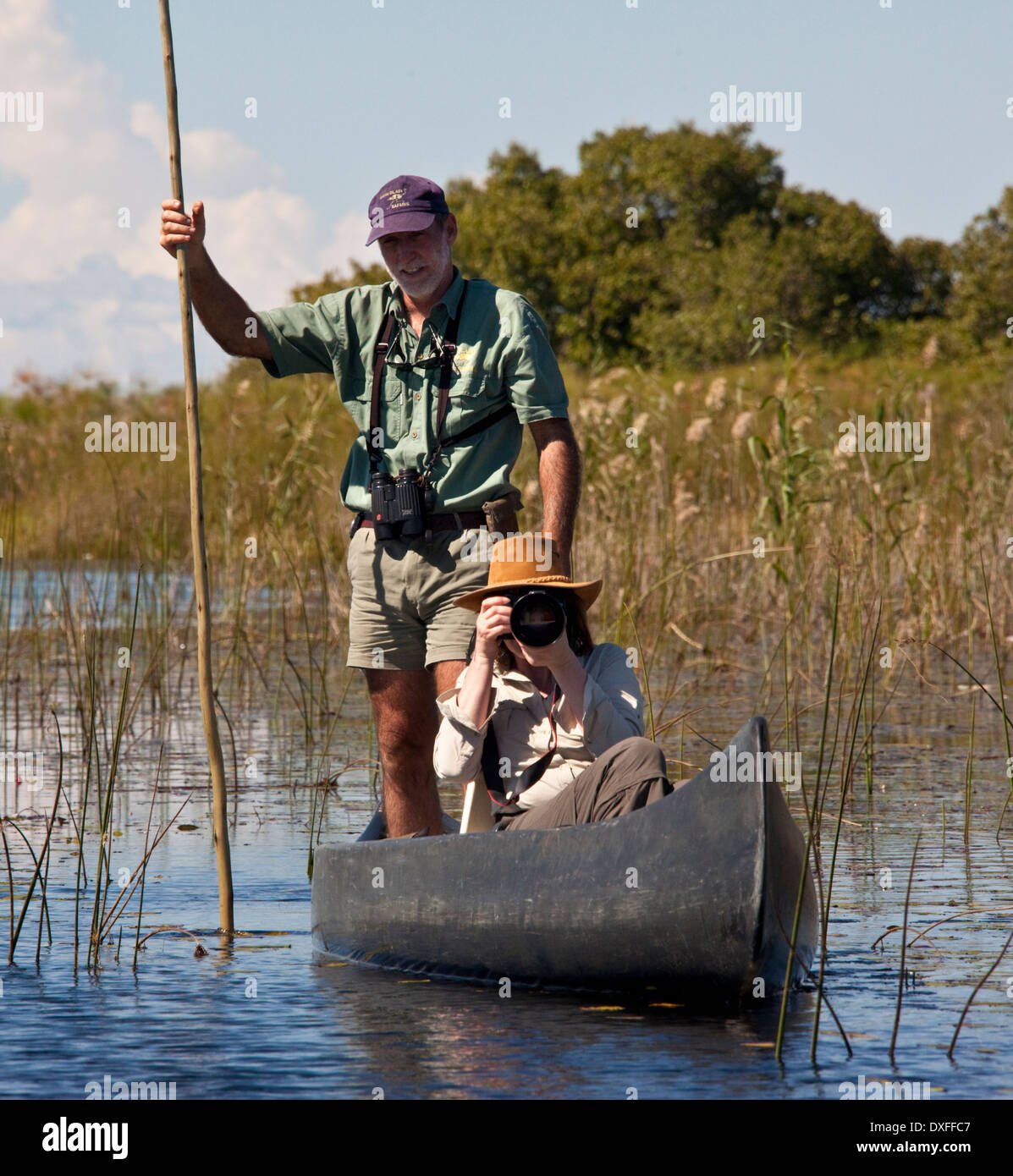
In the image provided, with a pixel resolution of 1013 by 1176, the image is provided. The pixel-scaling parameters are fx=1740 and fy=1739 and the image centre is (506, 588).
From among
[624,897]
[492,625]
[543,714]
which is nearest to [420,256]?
[492,625]

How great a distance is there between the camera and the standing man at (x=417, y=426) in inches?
181

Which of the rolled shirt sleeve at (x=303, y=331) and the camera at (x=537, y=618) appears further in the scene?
the rolled shirt sleeve at (x=303, y=331)

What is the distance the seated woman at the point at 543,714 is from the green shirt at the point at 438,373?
0.49 m

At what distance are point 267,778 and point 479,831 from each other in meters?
2.95

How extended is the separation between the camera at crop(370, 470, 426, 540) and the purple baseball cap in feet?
2.05

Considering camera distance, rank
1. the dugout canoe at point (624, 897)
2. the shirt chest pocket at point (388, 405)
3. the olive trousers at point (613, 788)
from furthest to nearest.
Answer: the shirt chest pocket at point (388, 405)
the olive trousers at point (613, 788)
the dugout canoe at point (624, 897)

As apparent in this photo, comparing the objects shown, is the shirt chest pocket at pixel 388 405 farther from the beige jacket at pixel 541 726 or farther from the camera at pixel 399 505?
the beige jacket at pixel 541 726

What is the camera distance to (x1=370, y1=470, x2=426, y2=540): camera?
4605 mm

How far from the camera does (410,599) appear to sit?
4691mm

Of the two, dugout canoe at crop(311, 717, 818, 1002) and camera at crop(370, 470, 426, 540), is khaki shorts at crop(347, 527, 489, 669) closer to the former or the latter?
camera at crop(370, 470, 426, 540)

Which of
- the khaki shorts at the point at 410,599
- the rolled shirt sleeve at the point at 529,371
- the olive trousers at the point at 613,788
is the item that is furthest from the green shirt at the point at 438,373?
the olive trousers at the point at 613,788

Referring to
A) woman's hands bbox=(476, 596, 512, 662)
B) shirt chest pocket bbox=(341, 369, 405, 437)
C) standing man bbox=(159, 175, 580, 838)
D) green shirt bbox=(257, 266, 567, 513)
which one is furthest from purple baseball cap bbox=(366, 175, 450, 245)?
woman's hands bbox=(476, 596, 512, 662)

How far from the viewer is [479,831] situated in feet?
13.3

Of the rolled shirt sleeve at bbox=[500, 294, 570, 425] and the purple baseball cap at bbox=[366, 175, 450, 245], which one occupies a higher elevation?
the purple baseball cap at bbox=[366, 175, 450, 245]
